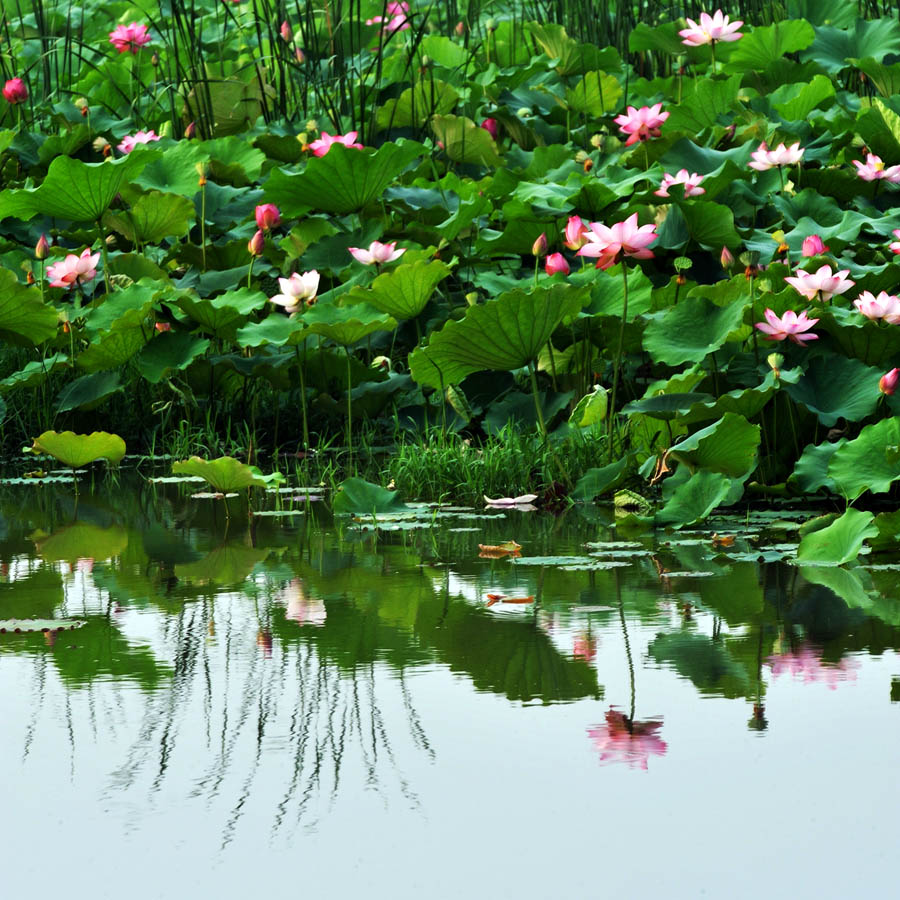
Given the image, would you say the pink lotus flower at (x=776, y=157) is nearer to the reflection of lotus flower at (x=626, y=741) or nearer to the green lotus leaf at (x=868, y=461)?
the green lotus leaf at (x=868, y=461)

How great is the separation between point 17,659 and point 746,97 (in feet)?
12.9

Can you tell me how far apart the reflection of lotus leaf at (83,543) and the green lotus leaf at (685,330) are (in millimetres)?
1248

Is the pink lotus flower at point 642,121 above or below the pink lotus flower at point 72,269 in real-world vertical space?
above

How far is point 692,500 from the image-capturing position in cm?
268

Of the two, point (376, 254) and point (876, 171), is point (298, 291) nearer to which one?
point (376, 254)

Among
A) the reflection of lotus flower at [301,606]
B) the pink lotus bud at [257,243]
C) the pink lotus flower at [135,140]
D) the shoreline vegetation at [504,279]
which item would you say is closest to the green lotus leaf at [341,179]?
the shoreline vegetation at [504,279]

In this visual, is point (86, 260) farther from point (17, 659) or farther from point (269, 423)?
point (17, 659)

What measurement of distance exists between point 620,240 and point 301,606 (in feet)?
4.33

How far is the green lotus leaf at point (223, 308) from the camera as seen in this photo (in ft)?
12.0

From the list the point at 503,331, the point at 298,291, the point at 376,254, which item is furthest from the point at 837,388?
the point at 298,291

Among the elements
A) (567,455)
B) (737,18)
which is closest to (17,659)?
(567,455)

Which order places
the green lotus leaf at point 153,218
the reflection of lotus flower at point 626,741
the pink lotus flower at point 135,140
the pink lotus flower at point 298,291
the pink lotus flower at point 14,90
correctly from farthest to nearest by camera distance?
the pink lotus flower at point 14,90 < the pink lotus flower at point 135,140 < the green lotus leaf at point 153,218 < the pink lotus flower at point 298,291 < the reflection of lotus flower at point 626,741

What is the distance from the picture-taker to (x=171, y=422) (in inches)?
162

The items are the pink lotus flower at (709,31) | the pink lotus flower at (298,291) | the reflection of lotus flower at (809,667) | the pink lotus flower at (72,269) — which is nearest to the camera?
the reflection of lotus flower at (809,667)
